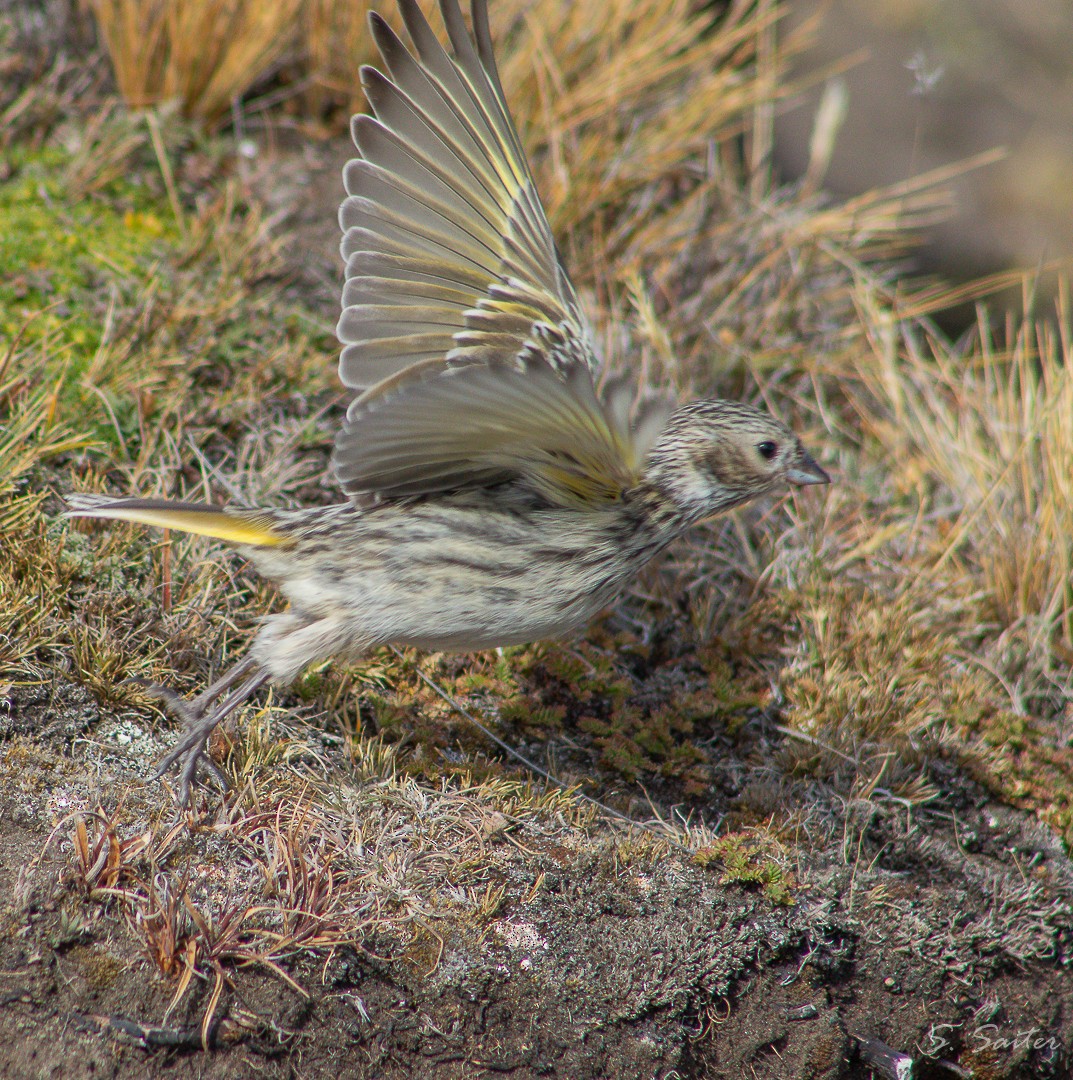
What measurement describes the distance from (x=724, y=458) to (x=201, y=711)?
184 centimetres

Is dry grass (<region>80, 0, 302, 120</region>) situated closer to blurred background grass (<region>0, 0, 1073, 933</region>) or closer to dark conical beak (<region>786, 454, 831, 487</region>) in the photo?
blurred background grass (<region>0, 0, 1073, 933</region>)

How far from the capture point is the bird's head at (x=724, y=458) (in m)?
3.61

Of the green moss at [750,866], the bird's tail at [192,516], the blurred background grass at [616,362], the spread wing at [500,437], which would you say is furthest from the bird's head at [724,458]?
the bird's tail at [192,516]

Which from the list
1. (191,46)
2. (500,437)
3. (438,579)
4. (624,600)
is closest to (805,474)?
(624,600)

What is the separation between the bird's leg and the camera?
325 centimetres

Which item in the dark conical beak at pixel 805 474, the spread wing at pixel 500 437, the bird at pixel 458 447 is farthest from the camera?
the dark conical beak at pixel 805 474

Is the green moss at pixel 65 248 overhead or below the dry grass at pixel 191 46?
below

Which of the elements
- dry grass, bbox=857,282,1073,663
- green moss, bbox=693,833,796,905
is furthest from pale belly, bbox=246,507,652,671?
dry grass, bbox=857,282,1073,663

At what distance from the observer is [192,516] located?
331 cm

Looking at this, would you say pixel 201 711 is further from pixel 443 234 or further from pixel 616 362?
pixel 616 362

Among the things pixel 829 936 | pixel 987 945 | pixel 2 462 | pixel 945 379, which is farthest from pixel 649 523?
pixel 945 379

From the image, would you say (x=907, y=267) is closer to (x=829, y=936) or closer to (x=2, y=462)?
(x=829, y=936)

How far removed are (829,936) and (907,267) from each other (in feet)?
13.3

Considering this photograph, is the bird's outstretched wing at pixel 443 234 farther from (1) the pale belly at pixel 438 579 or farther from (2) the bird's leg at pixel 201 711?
(2) the bird's leg at pixel 201 711
